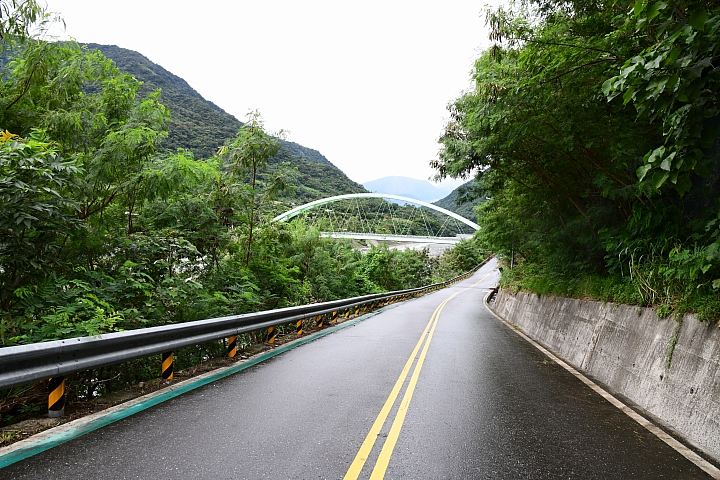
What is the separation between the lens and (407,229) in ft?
335

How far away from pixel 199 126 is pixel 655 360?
284 feet

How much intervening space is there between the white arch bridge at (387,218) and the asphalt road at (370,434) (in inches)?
2579

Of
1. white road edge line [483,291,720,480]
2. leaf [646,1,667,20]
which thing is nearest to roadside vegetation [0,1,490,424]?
leaf [646,1,667,20]

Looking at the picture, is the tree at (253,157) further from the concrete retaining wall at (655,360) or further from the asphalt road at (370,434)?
the concrete retaining wall at (655,360)

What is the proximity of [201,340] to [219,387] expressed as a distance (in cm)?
108

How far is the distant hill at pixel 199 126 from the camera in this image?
68.1m

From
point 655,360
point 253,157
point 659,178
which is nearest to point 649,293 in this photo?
point 655,360

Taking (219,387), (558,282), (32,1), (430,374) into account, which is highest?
(32,1)

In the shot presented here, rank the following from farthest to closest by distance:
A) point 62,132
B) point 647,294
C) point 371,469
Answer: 1. point 62,132
2. point 647,294
3. point 371,469

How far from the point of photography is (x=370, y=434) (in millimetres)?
4230

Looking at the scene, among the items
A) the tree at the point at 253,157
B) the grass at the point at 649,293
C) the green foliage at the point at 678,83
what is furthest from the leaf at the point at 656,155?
the tree at the point at 253,157

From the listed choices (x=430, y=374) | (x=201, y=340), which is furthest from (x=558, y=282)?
(x=201, y=340)

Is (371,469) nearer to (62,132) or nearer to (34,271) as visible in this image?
(34,271)

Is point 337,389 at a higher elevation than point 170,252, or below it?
below
